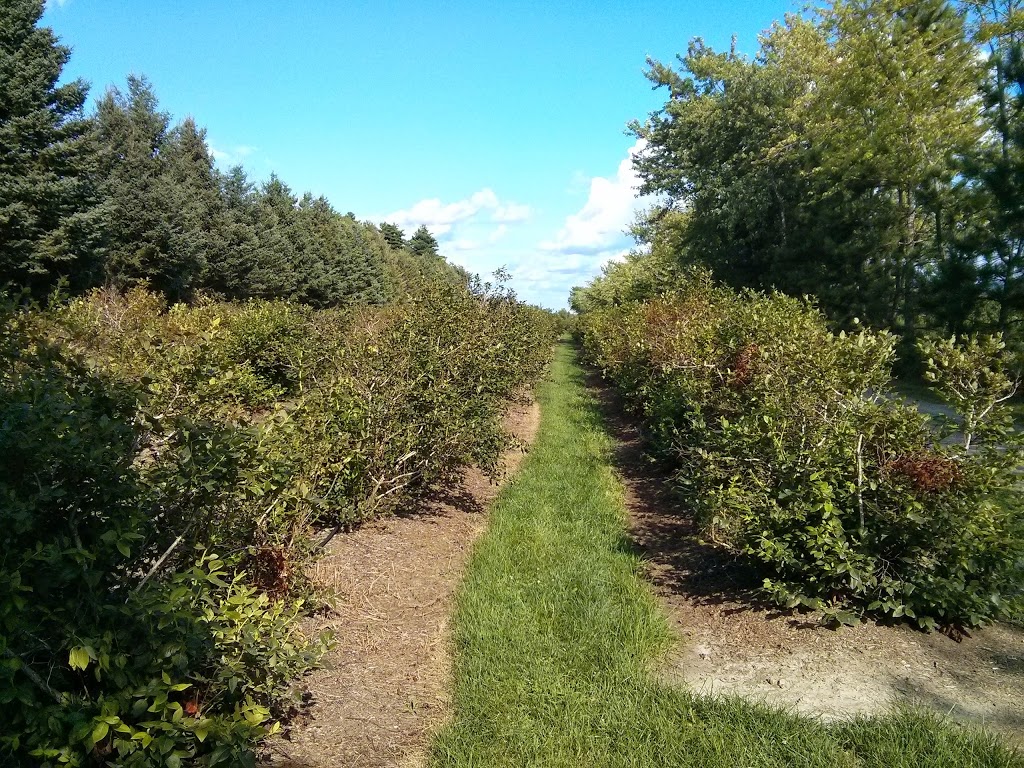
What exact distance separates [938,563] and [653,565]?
7.33ft

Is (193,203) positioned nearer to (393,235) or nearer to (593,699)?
(593,699)

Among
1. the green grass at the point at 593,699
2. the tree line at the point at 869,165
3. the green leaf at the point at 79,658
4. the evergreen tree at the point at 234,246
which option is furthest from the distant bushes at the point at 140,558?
the evergreen tree at the point at 234,246

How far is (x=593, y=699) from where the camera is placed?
3586 mm

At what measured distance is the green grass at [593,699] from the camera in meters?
3.00

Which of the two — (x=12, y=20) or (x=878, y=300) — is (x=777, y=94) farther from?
(x=12, y=20)

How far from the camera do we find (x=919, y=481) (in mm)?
3947

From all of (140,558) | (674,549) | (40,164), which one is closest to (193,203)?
(40,164)

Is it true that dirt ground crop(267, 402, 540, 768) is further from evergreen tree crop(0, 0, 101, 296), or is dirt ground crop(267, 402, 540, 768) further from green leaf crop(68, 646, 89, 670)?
evergreen tree crop(0, 0, 101, 296)

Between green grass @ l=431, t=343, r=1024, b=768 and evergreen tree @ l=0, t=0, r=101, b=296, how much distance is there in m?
18.2

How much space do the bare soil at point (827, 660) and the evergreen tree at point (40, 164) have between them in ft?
A: 64.1

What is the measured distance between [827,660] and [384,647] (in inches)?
104

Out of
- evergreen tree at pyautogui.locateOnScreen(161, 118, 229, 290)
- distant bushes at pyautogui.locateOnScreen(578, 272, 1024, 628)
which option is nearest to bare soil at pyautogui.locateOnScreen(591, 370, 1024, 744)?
distant bushes at pyautogui.locateOnScreen(578, 272, 1024, 628)

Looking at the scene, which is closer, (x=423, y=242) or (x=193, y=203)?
(x=193, y=203)

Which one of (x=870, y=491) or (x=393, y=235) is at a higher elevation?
(x=393, y=235)
